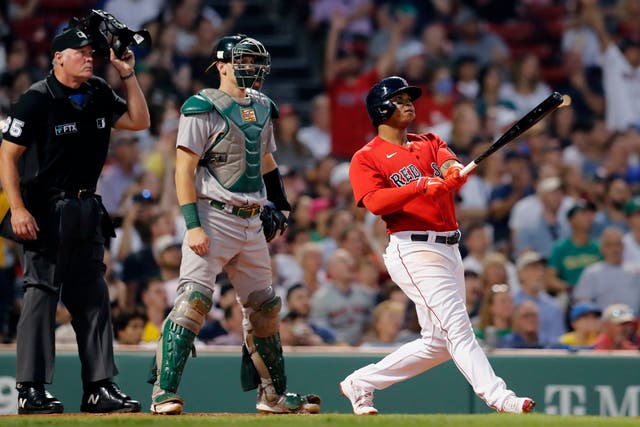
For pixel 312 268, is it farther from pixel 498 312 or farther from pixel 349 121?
pixel 349 121

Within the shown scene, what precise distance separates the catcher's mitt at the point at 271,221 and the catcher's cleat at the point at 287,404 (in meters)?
0.85

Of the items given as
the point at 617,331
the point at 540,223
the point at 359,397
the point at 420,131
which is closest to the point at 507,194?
the point at 540,223

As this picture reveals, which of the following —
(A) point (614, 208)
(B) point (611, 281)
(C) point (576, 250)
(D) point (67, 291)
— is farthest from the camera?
(A) point (614, 208)

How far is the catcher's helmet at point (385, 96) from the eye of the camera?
24.3 feet

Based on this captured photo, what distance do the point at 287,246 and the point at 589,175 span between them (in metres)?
3.70

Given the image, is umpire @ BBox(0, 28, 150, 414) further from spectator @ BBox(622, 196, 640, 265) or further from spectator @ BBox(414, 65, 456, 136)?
spectator @ BBox(414, 65, 456, 136)

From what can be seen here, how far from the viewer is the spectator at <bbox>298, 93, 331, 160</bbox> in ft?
48.9

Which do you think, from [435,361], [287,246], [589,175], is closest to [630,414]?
[435,361]

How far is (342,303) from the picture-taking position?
11242 mm

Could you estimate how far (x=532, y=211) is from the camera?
42.9 feet

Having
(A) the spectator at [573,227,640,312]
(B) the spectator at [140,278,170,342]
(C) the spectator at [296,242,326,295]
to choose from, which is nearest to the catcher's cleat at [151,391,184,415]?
(B) the spectator at [140,278,170,342]

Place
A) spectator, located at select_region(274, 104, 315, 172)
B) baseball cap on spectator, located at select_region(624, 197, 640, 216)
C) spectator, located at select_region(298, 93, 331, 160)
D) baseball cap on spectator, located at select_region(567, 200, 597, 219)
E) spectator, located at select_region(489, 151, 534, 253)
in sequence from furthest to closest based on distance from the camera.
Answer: spectator, located at select_region(298, 93, 331, 160), spectator, located at select_region(274, 104, 315, 172), spectator, located at select_region(489, 151, 534, 253), baseball cap on spectator, located at select_region(624, 197, 640, 216), baseball cap on spectator, located at select_region(567, 200, 597, 219)

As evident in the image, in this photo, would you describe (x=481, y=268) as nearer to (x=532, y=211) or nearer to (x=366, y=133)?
(x=532, y=211)

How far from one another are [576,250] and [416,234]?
5.45 meters
